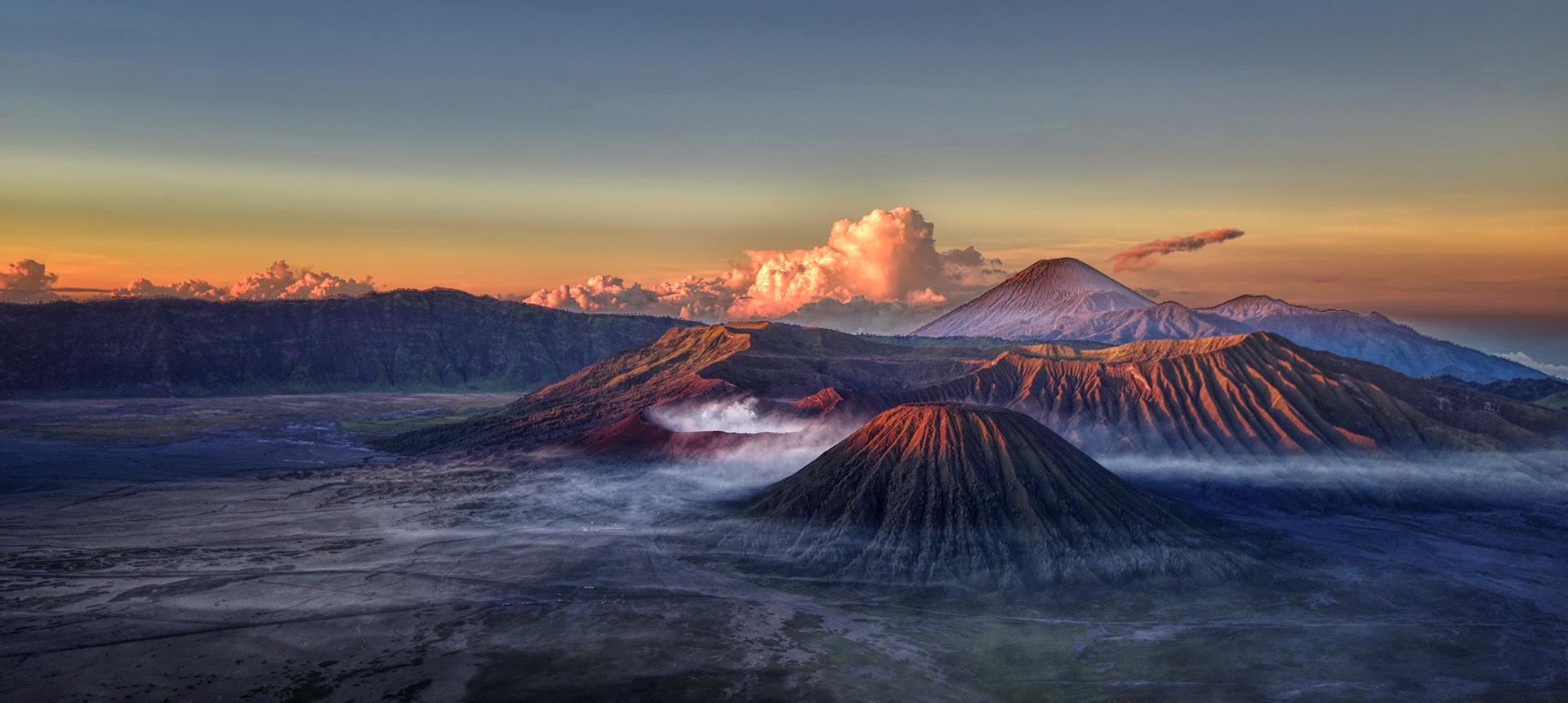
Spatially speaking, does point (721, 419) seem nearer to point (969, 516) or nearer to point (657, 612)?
point (969, 516)

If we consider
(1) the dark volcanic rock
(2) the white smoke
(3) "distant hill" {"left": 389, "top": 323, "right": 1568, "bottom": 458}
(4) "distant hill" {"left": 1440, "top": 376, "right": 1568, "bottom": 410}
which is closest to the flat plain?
(1) the dark volcanic rock

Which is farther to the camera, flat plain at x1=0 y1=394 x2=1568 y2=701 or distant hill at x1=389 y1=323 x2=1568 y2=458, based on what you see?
distant hill at x1=389 y1=323 x2=1568 y2=458

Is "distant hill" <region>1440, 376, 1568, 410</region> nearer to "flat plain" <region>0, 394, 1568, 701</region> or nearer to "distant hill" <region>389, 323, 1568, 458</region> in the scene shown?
"distant hill" <region>389, 323, 1568, 458</region>

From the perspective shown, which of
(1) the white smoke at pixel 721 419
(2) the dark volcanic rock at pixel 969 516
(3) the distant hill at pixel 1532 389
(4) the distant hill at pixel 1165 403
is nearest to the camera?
(2) the dark volcanic rock at pixel 969 516

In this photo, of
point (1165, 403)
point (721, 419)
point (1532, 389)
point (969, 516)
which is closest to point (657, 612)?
point (969, 516)

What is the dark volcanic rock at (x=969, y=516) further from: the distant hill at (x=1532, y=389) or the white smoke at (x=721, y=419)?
the distant hill at (x=1532, y=389)

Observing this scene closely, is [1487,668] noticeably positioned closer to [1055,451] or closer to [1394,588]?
[1394,588]

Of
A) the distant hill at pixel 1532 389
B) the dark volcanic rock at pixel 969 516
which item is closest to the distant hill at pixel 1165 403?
the distant hill at pixel 1532 389

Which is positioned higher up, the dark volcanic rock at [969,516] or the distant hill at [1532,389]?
the distant hill at [1532,389]

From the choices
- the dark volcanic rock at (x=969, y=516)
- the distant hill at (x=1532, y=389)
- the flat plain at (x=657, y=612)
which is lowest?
the flat plain at (x=657, y=612)

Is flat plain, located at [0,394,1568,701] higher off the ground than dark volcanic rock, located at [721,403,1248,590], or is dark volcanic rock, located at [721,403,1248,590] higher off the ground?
dark volcanic rock, located at [721,403,1248,590]
